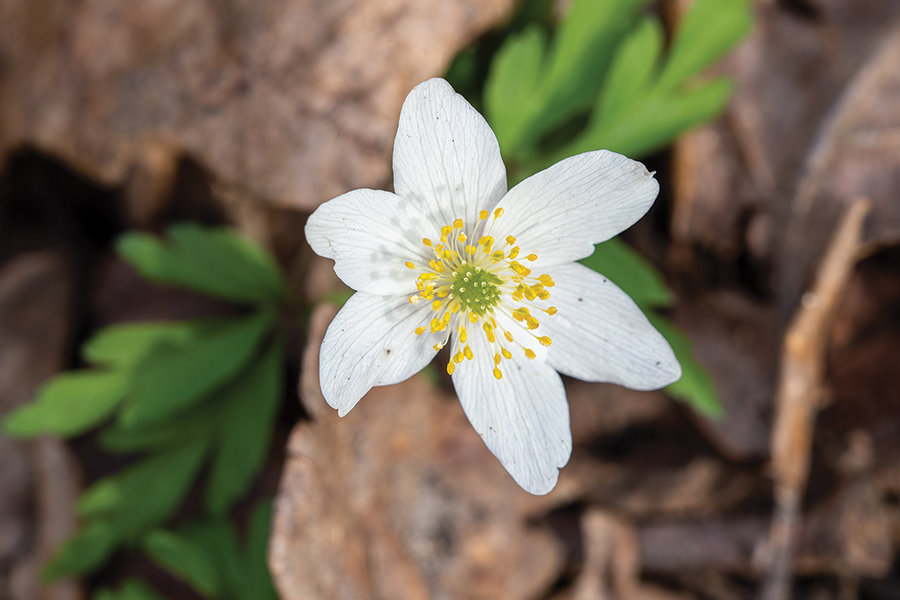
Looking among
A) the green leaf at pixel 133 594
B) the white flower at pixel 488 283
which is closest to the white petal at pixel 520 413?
the white flower at pixel 488 283

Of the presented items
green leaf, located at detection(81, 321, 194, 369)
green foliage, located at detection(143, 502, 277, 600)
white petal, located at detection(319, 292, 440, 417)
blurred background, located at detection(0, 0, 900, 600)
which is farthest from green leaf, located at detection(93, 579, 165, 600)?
white petal, located at detection(319, 292, 440, 417)

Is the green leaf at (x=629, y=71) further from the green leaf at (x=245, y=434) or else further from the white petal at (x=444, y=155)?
the green leaf at (x=245, y=434)

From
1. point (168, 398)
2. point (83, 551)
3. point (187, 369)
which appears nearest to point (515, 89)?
point (187, 369)

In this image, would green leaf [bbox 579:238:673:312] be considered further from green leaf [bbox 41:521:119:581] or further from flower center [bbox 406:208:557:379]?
green leaf [bbox 41:521:119:581]

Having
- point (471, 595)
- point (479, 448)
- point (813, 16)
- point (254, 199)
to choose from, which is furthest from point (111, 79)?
point (813, 16)

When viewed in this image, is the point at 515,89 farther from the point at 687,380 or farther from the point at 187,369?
the point at 187,369
